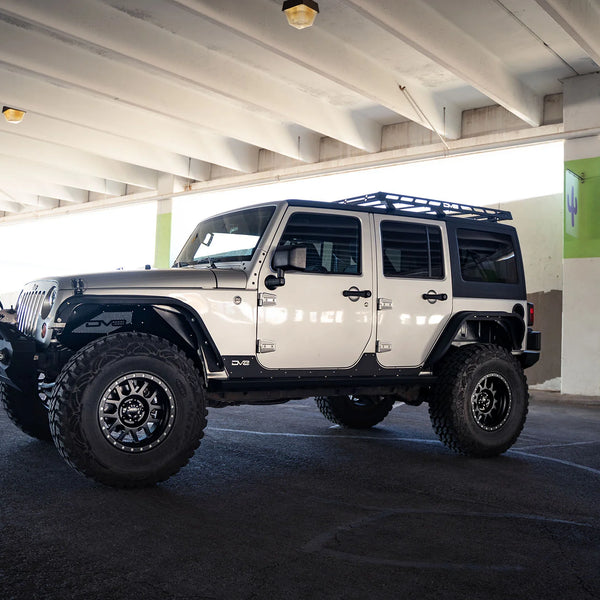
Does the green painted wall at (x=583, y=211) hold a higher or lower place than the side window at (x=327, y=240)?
higher

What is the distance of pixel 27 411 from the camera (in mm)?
5844

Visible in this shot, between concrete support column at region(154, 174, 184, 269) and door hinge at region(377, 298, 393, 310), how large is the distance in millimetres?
13796

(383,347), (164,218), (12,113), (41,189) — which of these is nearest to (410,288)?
(383,347)

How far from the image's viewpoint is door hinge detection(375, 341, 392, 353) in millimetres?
5559

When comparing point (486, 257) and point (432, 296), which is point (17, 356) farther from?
point (486, 257)

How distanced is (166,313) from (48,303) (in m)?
0.79

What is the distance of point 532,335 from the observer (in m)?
6.45

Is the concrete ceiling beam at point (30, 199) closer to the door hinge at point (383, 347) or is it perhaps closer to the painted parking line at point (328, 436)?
the painted parking line at point (328, 436)

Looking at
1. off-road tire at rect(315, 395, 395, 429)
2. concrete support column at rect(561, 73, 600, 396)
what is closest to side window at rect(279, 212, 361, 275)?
off-road tire at rect(315, 395, 395, 429)

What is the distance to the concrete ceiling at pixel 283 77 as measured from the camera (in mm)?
9281

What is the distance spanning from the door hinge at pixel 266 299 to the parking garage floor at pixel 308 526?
1.24 meters

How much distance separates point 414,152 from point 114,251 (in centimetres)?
1136

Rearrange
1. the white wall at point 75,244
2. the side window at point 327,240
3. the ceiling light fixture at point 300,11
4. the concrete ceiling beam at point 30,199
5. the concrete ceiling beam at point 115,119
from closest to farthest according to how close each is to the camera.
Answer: the side window at point 327,240
the ceiling light fixture at point 300,11
the concrete ceiling beam at point 115,119
the white wall at point 75,244
the concrete ceiling beam at point 30,199

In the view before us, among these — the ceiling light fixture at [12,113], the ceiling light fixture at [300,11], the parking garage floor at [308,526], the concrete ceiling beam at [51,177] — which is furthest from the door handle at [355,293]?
the concrete ceiling beam at [51,177]
